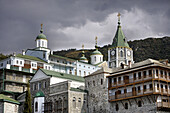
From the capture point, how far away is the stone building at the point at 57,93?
56.2m

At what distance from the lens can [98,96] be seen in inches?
2254

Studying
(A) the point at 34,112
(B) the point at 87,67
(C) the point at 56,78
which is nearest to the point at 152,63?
(C) the point at 56,78

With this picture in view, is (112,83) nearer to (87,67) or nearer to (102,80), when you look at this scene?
(102,80)

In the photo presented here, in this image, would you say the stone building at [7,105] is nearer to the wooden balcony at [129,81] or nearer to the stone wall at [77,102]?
the stone wall at [77,102]

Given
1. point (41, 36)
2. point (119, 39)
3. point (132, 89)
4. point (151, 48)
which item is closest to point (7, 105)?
point (132, 89)

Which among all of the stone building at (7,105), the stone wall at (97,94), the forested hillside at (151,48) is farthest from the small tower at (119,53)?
the forested hillside at (151,48)

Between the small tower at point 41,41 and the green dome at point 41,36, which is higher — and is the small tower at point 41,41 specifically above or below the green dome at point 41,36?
below

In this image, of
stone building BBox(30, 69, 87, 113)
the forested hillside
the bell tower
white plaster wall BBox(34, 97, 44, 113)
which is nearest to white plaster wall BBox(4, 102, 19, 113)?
stone building BBox(30, 69, 87, 113)

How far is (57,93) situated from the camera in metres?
58.0

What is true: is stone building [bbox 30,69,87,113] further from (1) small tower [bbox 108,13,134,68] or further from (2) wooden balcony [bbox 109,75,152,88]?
(1) small tower [bbox 108,13,134,68]

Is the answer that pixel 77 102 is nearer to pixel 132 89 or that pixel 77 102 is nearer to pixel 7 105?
pixel 132 89

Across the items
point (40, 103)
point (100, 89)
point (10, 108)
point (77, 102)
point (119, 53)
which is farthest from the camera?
point (119, 53)

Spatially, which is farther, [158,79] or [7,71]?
[7,71]

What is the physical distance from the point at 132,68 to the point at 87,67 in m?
44.2
